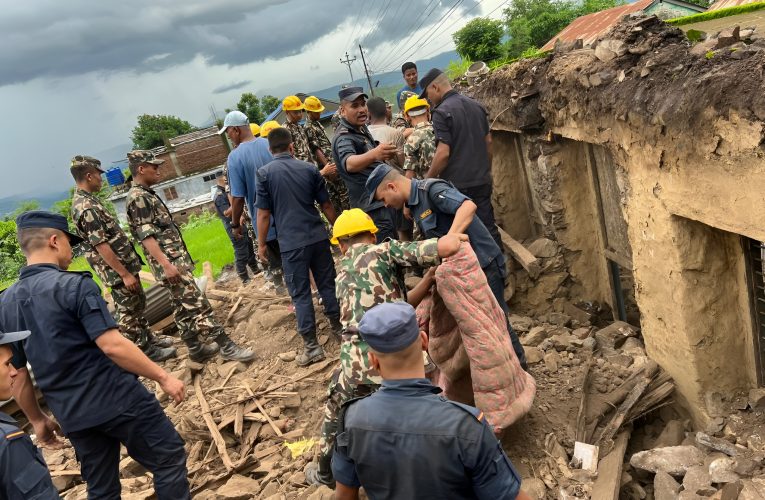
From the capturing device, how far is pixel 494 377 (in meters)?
3.43

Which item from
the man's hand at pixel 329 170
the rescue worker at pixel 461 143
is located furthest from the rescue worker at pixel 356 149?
the man's hand at pixel 329 170

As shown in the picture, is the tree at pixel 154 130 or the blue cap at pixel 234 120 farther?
the tree at pixel 154 130

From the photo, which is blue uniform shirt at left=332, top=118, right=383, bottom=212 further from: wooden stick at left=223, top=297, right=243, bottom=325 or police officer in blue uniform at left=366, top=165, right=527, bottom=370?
wooden stick at left=223, top=297, right=243, bottom=325

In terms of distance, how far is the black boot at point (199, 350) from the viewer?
20.2 ft

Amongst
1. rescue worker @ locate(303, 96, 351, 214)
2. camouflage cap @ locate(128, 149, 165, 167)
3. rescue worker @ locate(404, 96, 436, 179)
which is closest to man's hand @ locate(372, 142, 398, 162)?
rescue worker @ locate(404, 96, 436, 179)

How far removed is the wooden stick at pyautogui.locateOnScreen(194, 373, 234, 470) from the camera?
4551 mm

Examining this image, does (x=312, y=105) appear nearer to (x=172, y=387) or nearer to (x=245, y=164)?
(x=245, y=164)

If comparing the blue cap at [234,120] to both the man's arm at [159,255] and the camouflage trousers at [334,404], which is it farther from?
the camouflage trousers at [334,404]

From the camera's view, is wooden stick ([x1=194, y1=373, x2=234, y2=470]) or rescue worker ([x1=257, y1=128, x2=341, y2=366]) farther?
rescue worker ([x1=257, y1=128, x2=341, y2=366])

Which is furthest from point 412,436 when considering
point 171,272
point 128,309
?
point 128,309

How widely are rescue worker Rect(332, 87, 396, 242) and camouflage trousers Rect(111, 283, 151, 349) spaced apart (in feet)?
9.48

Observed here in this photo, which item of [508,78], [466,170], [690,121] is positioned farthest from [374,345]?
[508,78]

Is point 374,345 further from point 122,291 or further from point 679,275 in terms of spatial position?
point 122,291

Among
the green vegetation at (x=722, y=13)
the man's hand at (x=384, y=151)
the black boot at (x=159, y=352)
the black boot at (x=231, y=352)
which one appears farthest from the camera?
the black boot at (x=159, y=352)
